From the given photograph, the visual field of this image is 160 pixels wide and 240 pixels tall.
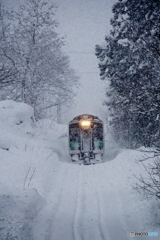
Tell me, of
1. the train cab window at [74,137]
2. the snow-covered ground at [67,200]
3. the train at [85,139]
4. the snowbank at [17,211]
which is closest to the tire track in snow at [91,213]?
the snow-covered ground at [67,200]

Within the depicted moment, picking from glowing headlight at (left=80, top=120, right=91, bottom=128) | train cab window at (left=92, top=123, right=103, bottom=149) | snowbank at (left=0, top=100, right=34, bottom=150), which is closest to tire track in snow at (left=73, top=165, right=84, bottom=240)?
train cab window at (left=92, top=123, right=103, bottom=149)

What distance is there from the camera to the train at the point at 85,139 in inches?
569

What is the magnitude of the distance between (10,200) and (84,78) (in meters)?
61.5

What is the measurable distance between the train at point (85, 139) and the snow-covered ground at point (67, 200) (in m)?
1.65

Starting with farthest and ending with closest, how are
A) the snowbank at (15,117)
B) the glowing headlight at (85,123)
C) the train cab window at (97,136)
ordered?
the snowbank at (15,117) < the train cab window at (97,136) < the glowing headlight at (85,123)

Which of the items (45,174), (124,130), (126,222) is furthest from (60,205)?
(124,130)

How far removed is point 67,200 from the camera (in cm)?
761

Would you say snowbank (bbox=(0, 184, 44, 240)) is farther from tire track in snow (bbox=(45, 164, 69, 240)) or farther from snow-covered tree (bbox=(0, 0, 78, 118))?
snow-covered tree (bbox=(0, 0, 78, 118))

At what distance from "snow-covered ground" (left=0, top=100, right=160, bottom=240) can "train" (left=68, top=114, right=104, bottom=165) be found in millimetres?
1653

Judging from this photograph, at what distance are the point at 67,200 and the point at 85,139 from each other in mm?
7317

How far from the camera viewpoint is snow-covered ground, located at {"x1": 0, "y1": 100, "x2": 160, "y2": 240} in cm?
534

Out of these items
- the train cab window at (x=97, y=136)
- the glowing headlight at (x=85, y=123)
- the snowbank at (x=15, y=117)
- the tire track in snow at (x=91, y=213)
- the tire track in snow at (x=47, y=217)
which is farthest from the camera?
the snowbank at (x=15, y=117)

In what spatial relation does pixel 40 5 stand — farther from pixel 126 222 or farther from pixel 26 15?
pixel 126 222

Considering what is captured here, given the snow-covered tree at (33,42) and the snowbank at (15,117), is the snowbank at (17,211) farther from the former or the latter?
the snow-covered tree at (33,42)
